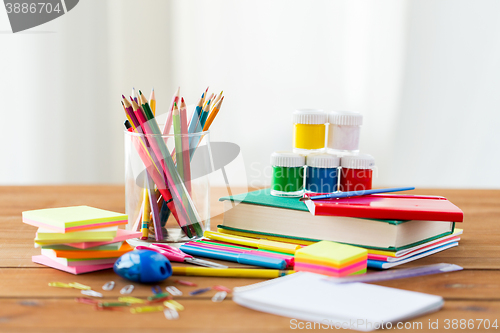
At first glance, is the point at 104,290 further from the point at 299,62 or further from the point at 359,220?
the point at 299,62

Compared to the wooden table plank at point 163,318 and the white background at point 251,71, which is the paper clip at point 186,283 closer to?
the wooden table plank at point 163,318

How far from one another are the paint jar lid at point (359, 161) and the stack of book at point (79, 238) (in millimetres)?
348

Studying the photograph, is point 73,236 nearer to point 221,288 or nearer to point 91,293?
point 91,293

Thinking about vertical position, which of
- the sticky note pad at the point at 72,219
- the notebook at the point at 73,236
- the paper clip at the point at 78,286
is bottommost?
the paper clip at the point at 78,286

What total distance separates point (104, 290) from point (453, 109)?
75.8 inches

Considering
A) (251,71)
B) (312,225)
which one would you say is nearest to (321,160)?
(312,225)

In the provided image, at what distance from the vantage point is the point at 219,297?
1.74ft

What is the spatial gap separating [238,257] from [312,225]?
0.40 ft

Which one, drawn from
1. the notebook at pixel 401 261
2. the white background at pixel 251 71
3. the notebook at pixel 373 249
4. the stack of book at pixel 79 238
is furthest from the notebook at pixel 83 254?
the white background at pixel 251 71

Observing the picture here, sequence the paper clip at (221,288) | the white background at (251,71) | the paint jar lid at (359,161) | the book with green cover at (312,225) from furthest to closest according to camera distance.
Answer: the white background at (251,71), the paint jar lid at (359,161), the book with green cover at (312,225), the paper clip at (221,288)

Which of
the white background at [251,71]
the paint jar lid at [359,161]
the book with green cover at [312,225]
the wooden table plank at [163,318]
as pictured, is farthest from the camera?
the white background at [251,71]

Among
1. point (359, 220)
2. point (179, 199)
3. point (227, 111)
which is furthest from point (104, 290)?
point (227, 111)

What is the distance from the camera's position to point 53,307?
502mm

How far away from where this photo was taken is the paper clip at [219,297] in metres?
0.52
